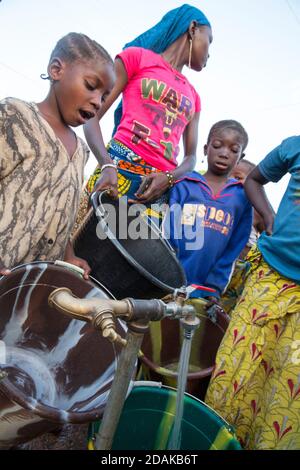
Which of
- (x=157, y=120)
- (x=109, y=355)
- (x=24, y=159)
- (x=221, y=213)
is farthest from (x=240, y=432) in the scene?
(x=157, y=120)

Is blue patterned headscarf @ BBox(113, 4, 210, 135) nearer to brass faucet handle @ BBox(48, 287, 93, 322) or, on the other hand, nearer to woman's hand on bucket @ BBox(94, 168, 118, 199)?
woman's hand on bucket @ BBox(94, 168, 118, 199)

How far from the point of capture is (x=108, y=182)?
2029mm

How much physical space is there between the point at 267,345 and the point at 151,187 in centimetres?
103

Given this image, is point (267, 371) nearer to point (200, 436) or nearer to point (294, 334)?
point (294, 334)

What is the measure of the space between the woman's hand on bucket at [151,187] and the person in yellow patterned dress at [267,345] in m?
0.70

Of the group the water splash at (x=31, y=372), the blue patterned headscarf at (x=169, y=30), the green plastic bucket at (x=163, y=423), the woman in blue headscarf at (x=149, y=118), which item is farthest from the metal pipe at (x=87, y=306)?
the blue patterned headscarf at (x=169, y=30)

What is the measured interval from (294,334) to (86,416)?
99 centimetres

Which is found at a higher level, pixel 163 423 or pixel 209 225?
pixel 209 225

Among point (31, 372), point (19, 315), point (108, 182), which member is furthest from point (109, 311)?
point (108, 182)

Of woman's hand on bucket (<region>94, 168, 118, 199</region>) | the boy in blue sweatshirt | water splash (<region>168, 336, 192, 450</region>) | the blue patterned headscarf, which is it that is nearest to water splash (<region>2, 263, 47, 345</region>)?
water splash (<region>168, 336, 192, 450</region>)

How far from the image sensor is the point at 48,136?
157cm

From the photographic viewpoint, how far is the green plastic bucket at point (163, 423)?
1.45m

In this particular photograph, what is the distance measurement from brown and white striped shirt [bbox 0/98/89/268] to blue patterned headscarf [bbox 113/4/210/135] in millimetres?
1138

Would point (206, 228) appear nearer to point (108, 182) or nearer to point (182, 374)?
point (108, 182)
